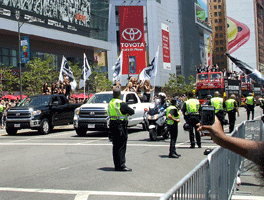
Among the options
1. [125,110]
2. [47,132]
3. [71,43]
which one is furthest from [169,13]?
[125,110]

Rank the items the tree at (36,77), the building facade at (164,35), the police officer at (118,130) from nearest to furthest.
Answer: the police officer at (118,130)
the tree at (36,77)
the building facade at (164,35)

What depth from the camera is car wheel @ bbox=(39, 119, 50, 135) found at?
62.3 feet

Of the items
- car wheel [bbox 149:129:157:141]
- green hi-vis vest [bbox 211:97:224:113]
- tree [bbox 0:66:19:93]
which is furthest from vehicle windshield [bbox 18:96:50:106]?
tree [bbox 0:66:19:93]

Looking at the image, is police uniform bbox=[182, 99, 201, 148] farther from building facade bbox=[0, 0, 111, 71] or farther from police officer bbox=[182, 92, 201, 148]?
building facade bbox=[0, 0, 111, 71]

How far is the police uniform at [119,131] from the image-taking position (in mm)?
9062

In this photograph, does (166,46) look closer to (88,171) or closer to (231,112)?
(231,112)

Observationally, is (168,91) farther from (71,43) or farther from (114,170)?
(114,170)

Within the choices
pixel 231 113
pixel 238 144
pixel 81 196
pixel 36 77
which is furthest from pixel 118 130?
pixel 36 77

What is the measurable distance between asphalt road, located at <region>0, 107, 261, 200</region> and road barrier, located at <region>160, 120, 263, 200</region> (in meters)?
1.21

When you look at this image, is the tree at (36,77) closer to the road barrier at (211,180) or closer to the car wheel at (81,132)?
the car wheel at (81,132)

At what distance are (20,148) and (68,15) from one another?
4308cm

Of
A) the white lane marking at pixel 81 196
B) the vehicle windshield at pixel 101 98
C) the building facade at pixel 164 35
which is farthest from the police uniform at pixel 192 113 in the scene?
the building facade at pixel 164 35

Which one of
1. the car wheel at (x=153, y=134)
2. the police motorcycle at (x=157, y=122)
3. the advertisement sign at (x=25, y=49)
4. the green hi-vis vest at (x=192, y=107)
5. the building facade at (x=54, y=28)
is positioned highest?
the building facade at (x=54, y=28)

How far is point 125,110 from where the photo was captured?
9289mm
